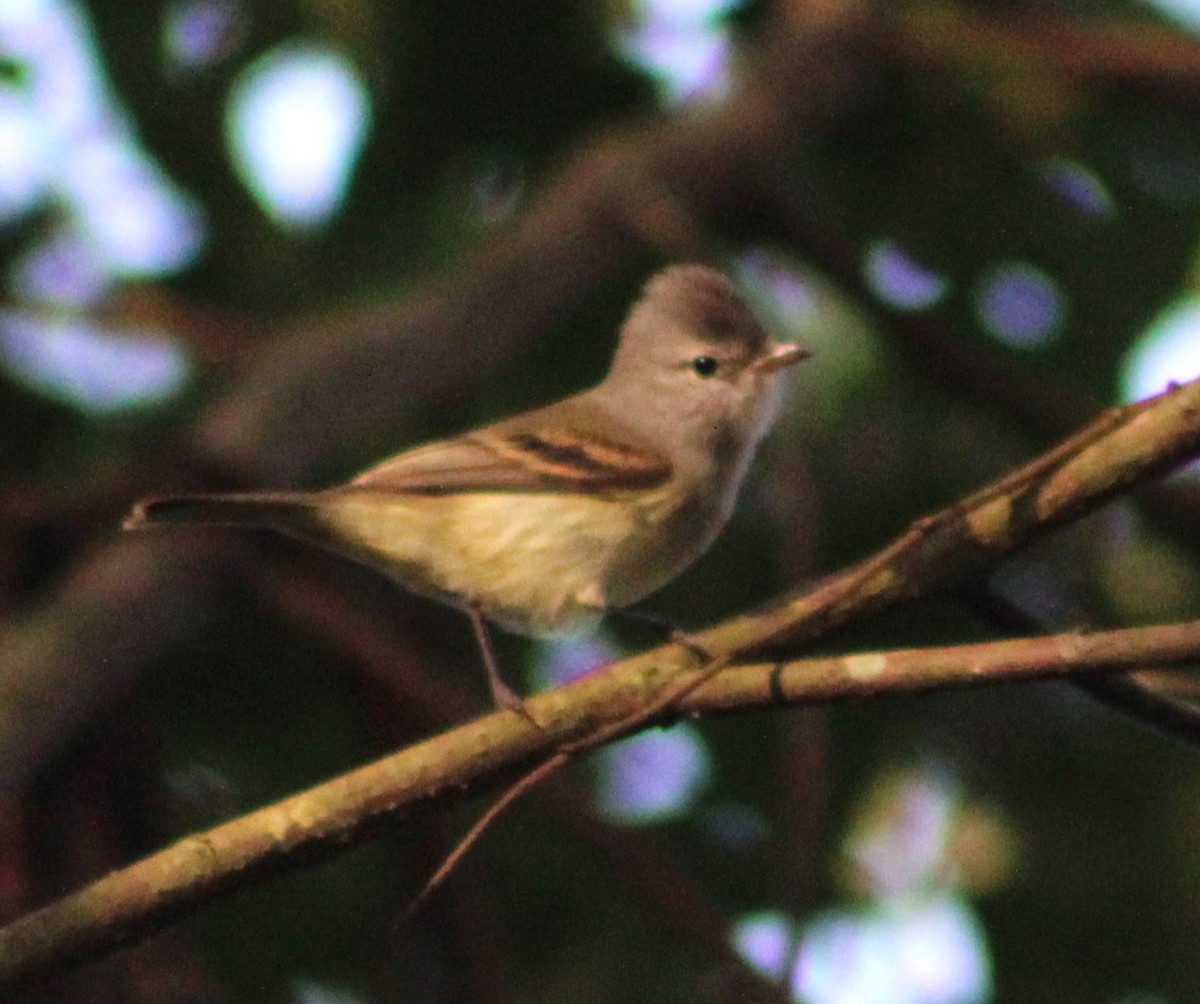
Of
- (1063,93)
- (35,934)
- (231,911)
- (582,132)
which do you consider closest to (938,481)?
(1063,93)

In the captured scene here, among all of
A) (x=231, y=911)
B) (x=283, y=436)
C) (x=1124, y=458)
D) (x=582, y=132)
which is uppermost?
(x=582, y=132)

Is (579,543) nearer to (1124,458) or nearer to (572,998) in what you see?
(572,998)

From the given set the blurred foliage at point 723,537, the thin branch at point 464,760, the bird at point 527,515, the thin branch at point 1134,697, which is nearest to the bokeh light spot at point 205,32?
the blurred foliage at point 723,537

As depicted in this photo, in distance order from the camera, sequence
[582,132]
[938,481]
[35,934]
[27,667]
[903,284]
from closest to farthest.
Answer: [35,934] < [27,667] < [938,481] < [903,284] < [582,132]

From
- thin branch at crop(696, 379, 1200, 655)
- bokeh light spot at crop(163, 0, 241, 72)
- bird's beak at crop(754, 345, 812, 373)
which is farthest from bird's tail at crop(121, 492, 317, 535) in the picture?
bokeh light spot at crop(163, 0, 241, 72)

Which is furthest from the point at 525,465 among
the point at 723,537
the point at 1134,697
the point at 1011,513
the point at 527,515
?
the point at 1134,697

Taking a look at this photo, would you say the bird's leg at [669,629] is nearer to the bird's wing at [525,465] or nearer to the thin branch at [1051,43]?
the bird's wing at [525,465]

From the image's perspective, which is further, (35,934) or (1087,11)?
(1087,11)
